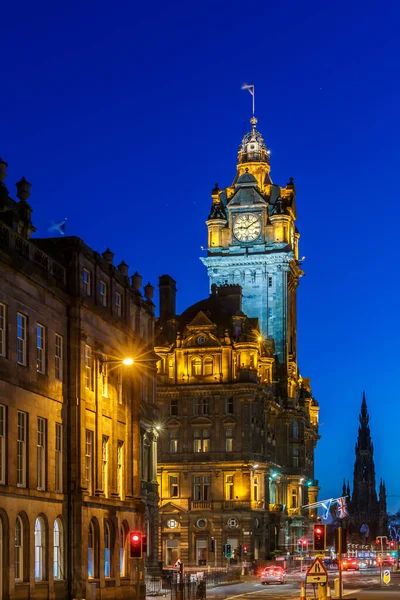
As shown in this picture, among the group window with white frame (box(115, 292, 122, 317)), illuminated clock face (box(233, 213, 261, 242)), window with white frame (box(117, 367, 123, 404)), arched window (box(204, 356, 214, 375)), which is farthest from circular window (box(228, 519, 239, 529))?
window with white frame (box(117, 367, 123, 404))

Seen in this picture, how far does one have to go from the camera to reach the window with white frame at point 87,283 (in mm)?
61684

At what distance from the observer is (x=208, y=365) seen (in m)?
138

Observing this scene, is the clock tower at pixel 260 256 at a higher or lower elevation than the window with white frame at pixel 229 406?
higher

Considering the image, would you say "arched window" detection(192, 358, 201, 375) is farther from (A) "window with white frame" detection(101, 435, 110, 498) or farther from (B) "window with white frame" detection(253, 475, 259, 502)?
(A) "window with white frame" detection(101, 435, 110, 498)

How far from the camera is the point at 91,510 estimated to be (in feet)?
195

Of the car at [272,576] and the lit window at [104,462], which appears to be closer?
the lit window at [104,462]

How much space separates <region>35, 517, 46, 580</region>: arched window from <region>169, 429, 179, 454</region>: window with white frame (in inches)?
3315

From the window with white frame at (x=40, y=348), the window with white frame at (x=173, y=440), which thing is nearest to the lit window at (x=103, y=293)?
the window with white frame at (x=40, y=348)

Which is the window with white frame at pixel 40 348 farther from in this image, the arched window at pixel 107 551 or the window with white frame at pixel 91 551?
the arched window at pixel 107 551

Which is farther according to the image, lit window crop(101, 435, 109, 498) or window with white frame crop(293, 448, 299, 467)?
window with white frame crop(293, 448, 299, 467)

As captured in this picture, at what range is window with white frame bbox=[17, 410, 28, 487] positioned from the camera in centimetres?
5169

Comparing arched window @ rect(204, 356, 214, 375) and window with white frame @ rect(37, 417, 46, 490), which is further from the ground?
arched window @ rect(204, 356, 214, 375)

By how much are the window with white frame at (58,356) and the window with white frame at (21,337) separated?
13.1 ft

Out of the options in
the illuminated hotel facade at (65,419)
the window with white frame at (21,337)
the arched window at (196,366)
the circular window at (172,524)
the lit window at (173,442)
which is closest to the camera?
the illuminated hotel facade at (65,419)
